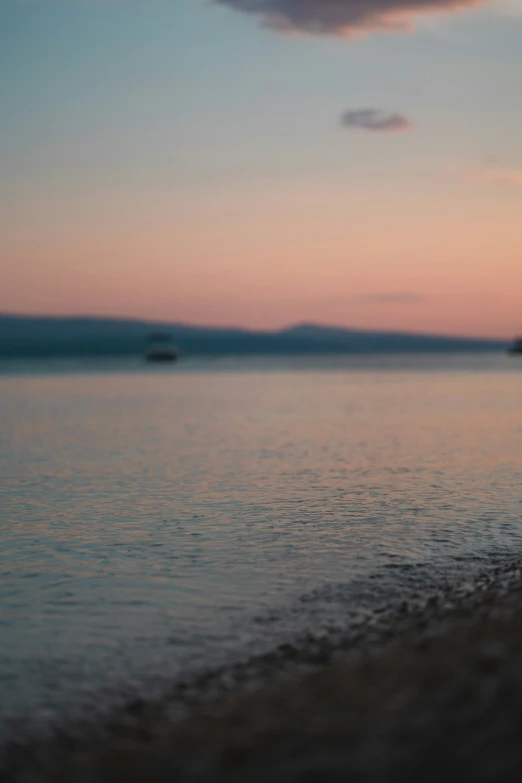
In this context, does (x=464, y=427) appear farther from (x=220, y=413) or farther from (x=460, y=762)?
(x=460, y=762)

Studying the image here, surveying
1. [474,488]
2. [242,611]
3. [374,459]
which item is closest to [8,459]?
[374,459]

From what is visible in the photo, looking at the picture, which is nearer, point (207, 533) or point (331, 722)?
point (331, 722)

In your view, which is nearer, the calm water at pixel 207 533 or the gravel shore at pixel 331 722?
the gravel shore at pixel 331 722

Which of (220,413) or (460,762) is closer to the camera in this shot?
(460,762)

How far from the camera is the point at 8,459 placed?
30.3m

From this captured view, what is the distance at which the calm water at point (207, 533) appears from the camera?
10773 millimetres

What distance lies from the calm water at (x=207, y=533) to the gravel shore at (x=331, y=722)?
1.12m

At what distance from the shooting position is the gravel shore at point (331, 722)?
20.9 ft

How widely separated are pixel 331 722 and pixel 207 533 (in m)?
10.3

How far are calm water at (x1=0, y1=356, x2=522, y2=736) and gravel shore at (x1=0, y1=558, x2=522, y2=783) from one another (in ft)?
3.67

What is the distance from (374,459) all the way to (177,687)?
2077cm

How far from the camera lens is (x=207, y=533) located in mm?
17281

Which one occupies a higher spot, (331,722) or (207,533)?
(331,722)

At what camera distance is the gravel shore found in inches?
251
